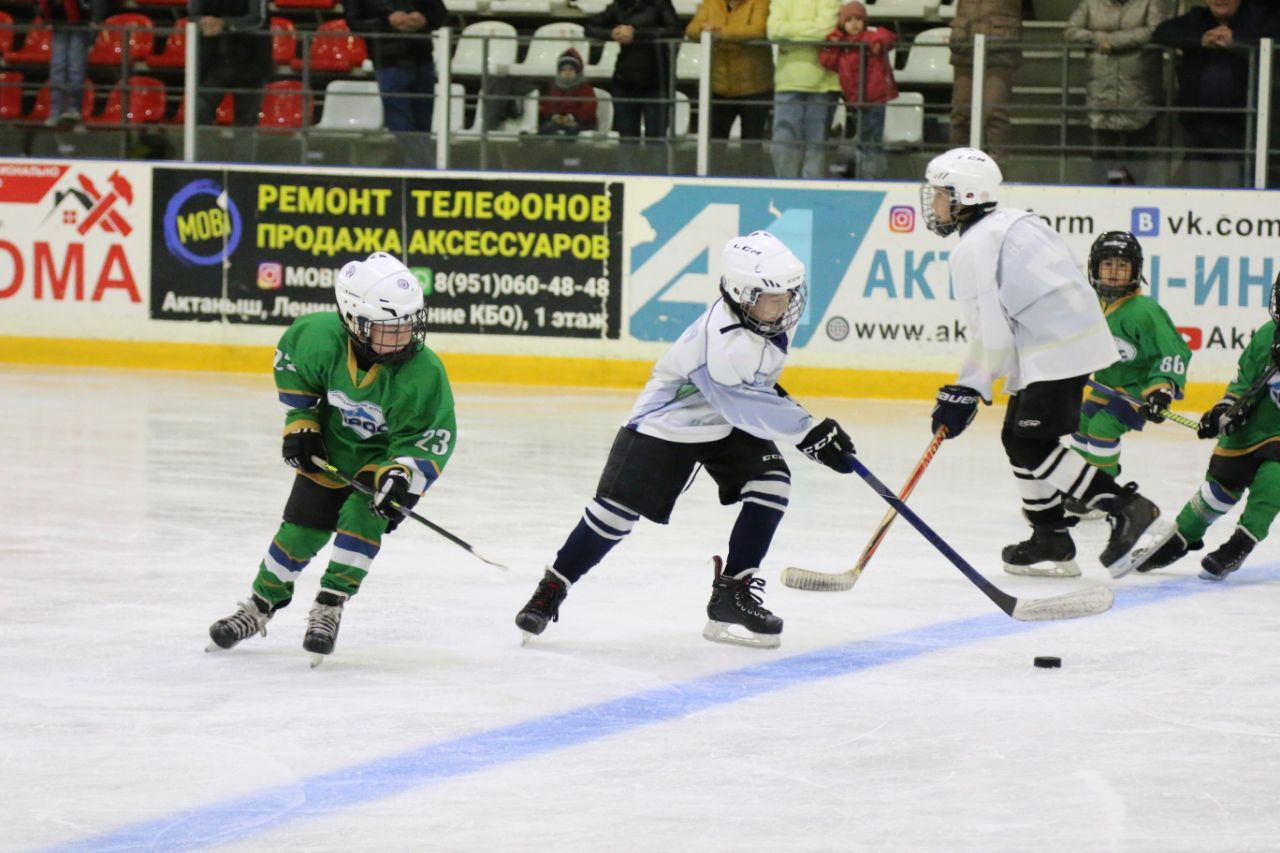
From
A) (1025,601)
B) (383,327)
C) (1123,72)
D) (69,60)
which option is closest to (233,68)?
(69,60)

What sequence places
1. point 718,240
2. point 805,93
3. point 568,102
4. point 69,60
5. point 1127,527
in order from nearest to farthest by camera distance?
1. point 1127,527
2. point 805,93
3. point 718,240
4. point 568,102
5. point 69,60

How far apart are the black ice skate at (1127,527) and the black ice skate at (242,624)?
7.55 feet

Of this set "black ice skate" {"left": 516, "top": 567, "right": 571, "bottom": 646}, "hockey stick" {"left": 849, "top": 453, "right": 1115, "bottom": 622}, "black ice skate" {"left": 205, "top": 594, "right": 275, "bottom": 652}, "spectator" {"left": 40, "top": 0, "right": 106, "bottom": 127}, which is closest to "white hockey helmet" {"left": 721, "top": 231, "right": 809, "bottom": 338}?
"hockey stick" {"left": 849, "top": 453, "right": 1115, "bottom": 622}

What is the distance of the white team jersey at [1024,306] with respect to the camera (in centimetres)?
525

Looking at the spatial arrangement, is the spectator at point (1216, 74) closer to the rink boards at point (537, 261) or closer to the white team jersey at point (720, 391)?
the rink boards at point (537, 261)

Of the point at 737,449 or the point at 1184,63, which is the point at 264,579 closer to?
the point at 737,449

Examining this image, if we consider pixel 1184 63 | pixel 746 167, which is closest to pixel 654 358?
pixel 746 167

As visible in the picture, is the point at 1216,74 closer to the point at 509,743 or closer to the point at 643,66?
the point at 643,66

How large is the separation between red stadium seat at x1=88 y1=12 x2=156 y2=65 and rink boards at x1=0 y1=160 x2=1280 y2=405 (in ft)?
2.09

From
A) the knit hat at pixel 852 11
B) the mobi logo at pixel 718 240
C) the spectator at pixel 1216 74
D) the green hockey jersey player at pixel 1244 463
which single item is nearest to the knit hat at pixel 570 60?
the mobi logo at pixel 718 240

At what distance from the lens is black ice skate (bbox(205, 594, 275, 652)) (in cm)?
423

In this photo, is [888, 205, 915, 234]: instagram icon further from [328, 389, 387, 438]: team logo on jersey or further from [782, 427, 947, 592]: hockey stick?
[328, 389, 387, 438]: team logo on jersey

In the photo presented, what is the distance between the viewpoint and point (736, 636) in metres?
4.50

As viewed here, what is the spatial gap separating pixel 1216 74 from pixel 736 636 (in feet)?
19.8
